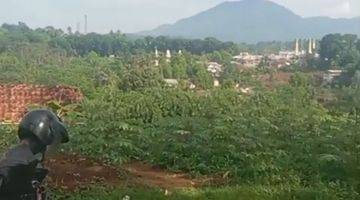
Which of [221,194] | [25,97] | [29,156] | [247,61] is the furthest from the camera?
[247,61]

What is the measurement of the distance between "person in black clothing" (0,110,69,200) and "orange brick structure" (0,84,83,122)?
17.6m

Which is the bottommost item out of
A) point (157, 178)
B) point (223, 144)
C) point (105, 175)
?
point (157, 178)

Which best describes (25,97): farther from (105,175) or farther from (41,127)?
(41,127)

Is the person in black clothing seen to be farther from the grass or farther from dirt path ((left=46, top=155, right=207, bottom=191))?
dirt path ((left=46, top=155, right=207, bottom=191))

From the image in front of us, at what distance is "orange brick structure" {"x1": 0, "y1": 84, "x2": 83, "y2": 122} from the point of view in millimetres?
19281

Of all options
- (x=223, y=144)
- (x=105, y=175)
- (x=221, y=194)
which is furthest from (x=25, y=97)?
(x=221, y=194)

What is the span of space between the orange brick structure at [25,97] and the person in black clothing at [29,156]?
17.6 m

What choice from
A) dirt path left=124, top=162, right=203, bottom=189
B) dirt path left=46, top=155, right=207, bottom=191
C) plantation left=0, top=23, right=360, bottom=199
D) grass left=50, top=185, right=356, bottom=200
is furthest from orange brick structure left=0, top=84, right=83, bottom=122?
grass left=50, top=185, right=356, bottom=200

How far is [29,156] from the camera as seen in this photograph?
178 cm

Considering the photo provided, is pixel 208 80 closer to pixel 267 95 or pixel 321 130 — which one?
pixel 267 95

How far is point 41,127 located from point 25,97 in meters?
18.6

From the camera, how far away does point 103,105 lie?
725 inches

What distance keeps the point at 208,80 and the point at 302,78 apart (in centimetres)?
533

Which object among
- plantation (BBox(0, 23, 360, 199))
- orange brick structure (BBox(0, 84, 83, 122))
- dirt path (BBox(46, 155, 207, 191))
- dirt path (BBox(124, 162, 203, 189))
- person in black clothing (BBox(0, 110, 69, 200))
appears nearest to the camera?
person in black clothing (BBox(0, 110, 69, 200))
